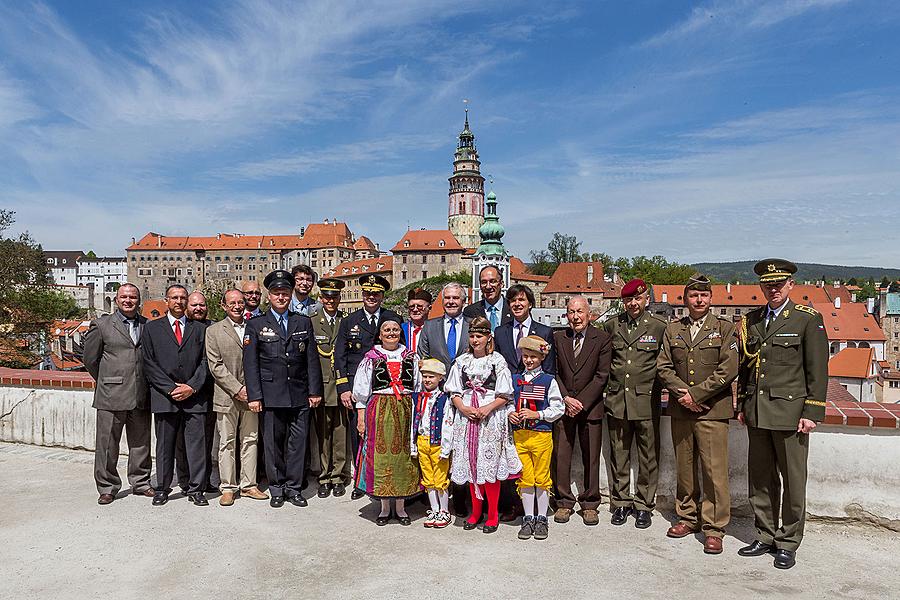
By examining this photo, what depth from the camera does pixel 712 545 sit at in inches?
173

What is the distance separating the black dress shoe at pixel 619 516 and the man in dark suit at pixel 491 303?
1.80 metres

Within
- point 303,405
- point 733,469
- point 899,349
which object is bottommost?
point 899,349

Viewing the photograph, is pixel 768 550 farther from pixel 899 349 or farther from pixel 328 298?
pixel 899 349

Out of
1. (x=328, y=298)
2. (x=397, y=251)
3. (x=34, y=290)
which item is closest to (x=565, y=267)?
(x=397, y=251)

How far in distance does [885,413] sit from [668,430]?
5.19 feet

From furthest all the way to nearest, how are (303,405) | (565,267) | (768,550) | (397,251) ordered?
1. (397,251)
2. (565,267)
3. (303,405)
4. (768,550)

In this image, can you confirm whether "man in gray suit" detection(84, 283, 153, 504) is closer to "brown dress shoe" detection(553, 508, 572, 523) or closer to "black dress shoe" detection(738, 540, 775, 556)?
"brown dress shoe" detection(553, 508, 572, 523)

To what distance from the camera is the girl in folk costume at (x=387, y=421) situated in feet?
16.4

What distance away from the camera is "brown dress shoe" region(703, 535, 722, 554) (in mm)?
4391

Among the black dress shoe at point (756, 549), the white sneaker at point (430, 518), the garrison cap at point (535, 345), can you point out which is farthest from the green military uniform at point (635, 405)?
the white sneaker at point (430, 518)

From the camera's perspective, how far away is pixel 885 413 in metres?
4.71

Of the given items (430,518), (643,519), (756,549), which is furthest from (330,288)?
(756,549)

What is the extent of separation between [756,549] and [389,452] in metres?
2.79

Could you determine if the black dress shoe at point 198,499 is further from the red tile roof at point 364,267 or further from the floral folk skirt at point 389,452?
the red tile roof at point 364,267
